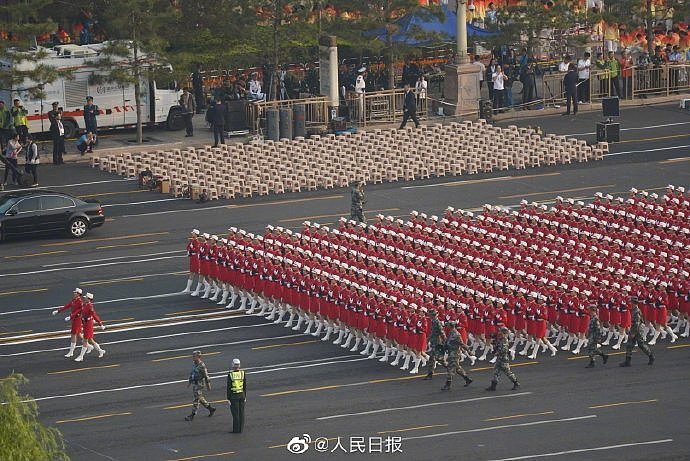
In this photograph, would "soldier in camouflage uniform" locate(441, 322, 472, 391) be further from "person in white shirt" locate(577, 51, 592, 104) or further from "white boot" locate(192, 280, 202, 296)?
"person in white shirt" locate(577, 51, 592, 104)

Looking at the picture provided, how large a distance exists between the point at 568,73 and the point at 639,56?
5.73 m

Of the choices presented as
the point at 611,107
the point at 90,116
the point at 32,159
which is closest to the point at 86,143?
the point at 90,116

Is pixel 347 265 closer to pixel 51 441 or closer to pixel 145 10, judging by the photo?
pixel 51 441

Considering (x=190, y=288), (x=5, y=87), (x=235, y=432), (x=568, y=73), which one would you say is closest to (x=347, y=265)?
(x=190, y=288)

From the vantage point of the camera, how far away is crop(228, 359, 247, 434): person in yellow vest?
33.2m

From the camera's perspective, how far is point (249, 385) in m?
36.6

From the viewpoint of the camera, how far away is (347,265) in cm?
4081

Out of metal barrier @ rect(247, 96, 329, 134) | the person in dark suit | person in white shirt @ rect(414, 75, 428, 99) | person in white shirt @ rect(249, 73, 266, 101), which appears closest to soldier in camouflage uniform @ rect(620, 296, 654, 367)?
the person in dark suit

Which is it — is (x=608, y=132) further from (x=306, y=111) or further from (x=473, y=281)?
(x=473, y=281)

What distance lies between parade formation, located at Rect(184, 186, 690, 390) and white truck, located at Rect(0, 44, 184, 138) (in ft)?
54.0

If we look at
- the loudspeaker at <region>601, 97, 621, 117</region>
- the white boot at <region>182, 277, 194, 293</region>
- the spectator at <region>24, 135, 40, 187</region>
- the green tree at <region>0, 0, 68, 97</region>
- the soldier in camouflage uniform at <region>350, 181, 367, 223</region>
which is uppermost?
the green tree at <region>0, 0, 68, 97</region>

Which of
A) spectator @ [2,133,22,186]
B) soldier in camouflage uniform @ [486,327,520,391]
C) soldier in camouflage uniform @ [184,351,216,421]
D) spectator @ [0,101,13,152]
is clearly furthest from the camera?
spectator @ [0,101,13,152]

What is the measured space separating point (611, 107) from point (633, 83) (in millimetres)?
5244

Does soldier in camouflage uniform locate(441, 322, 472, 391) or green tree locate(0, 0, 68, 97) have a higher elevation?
green tree locate(0, 0, 68, 97)
